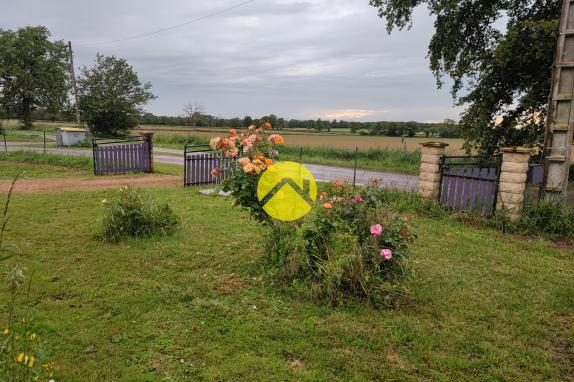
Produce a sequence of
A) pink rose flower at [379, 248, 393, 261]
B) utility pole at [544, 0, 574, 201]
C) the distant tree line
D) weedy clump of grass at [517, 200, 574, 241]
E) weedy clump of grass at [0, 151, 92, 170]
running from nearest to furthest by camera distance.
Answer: pink rose flower at [379, 248, 393, 261], weedy clump of grass at [517, 200, 574, 241], utility pole at [544, 0, 574, 201], weedy clump of grass at [0, 151, 92, 170], the distant tree line

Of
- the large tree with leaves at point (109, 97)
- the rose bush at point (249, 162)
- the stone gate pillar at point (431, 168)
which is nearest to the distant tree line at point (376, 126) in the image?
the large tree with leaves at point (109, 97)

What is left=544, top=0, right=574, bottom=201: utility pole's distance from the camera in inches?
283

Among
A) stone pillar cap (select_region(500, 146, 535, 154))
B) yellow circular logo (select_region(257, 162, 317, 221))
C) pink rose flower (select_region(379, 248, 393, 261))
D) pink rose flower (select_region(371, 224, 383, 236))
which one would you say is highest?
stone pillar cap (select_region(500, 146, 535, 154))

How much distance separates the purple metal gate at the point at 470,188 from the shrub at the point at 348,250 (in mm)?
3854

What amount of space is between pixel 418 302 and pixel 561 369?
1.30m

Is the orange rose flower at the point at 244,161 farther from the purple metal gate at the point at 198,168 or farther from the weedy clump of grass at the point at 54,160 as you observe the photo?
the weedy clump of grass at the point at 54,160

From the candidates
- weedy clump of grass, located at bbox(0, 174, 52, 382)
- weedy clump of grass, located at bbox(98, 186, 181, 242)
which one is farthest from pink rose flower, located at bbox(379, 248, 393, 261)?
weedy clump of grass, located at bbox(98, 186, 181, 242)

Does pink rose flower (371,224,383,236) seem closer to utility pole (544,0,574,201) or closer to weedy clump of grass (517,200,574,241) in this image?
weedy clump of grass (517,200,574,241)

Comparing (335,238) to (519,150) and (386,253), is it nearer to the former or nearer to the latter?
(386,253)

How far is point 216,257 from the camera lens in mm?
5207

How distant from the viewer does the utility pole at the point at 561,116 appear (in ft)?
23.6

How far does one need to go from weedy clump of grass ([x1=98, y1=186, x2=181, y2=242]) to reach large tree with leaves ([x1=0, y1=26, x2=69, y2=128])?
154 ft

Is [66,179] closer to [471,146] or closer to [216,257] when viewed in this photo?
[216,257]

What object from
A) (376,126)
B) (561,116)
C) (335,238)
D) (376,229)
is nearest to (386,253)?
(376,229)
